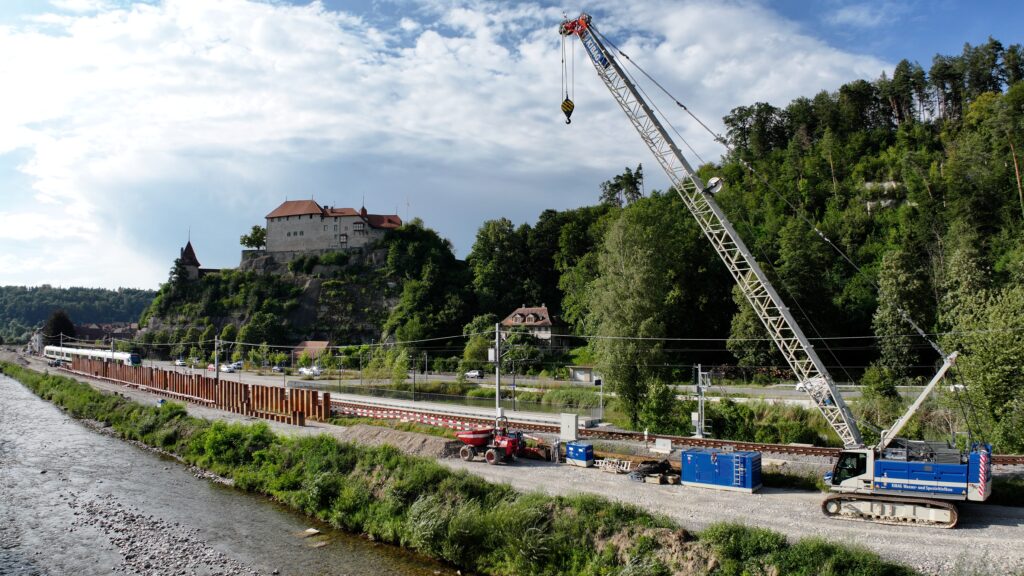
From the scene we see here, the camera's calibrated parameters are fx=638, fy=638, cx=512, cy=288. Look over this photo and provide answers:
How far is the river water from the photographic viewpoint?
20.5m

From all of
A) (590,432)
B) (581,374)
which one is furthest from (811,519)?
(581,374)

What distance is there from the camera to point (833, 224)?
7869 cm

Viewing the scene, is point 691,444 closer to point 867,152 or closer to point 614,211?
point 614,211

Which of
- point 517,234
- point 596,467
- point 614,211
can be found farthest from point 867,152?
point 596,467

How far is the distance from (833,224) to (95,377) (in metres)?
97.3

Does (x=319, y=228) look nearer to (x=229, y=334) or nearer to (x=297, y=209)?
(x=297, y=209)

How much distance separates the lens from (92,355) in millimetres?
95812

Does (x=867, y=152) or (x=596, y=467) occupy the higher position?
(x=867, y=152)

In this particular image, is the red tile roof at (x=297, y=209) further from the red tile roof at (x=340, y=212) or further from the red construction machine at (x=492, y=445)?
the red construction machine at (x=492, y=445)

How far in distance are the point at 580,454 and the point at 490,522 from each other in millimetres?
8732

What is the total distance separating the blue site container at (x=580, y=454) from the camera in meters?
28.0

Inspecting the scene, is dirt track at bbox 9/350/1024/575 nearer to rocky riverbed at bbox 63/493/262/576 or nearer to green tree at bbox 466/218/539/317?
rocky riverbed at bbox 63/493/262/576

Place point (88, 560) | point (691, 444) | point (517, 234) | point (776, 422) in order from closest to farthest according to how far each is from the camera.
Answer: point (88, 560), point (691, 444), point (776, 422), point (517, 234)

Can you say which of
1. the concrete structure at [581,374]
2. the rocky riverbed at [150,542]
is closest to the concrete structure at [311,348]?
the concrete structure at [581,374]
